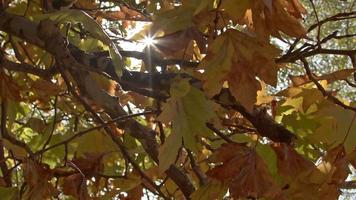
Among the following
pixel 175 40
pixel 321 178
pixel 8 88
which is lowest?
pixel 321 178

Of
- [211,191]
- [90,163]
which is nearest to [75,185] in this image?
[90,163]

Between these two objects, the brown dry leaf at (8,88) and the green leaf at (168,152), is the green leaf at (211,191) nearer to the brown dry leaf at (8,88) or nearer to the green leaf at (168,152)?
the green leaf at (168,152)

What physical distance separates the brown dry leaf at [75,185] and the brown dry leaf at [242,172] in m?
0.30

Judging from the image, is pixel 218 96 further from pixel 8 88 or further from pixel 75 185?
pixel 8 88

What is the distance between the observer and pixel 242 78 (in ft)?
3.38

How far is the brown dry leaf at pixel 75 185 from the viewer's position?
1.27 meters

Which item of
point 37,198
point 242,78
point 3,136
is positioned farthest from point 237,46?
point 3,136

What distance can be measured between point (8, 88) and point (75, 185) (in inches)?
10.4

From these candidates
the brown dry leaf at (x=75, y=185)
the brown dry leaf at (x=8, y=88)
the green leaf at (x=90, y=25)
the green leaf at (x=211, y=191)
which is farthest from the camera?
the brown dry leaf at (x=8, y=88)

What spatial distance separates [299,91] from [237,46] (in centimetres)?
27

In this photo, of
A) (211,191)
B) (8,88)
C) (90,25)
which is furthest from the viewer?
(8,88)

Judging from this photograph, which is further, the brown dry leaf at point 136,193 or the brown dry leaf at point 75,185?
the brown dry leaf at point 136,193

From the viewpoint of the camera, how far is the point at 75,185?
4.23ft

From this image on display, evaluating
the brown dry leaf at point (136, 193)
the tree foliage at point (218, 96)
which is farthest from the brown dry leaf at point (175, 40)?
the brown dry leaf at point (136, 193)
